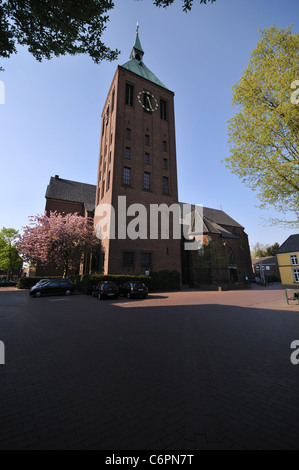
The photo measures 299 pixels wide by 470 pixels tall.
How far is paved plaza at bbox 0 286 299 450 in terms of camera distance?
212cm

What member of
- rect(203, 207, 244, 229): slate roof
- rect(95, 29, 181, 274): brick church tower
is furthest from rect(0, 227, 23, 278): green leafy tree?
rect(203, 207, 244, 229): slate roof

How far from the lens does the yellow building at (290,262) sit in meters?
27.7

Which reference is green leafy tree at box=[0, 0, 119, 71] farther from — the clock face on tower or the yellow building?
the yellow building

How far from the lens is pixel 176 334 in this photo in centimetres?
602

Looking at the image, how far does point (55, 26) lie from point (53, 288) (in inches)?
657

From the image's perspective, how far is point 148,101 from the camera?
93.9 ft

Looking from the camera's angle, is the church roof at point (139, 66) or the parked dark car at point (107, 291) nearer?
the parked dark car at point (107, 291)

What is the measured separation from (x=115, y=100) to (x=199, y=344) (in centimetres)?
2946

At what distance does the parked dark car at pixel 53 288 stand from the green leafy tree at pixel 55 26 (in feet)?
50.7

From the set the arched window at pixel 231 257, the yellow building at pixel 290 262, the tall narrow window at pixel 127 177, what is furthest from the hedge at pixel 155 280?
the arched window at pixel 231 257

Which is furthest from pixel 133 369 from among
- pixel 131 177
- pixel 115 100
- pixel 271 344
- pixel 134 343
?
pixel 115 100

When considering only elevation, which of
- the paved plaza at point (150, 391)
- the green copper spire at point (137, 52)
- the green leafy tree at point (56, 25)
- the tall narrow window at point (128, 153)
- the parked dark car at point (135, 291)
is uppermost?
the green copper spire at point (137, 52)

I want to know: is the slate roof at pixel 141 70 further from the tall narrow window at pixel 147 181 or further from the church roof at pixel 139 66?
the tall narrow window at pixel 147 181

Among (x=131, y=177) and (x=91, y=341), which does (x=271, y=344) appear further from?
(x=131, y=177)
